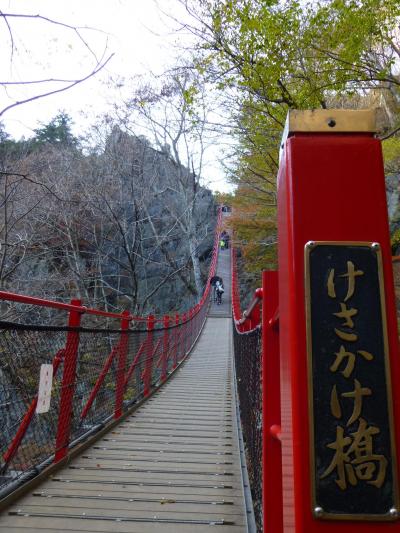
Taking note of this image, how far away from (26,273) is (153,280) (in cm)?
917

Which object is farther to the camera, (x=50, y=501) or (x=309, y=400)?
(x=50, y=501)

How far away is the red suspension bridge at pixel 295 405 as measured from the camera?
0.74m

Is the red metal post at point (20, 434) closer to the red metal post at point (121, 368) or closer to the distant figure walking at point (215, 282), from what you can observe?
the red metal post at point (121, 368)

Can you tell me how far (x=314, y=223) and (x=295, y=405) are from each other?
1.06 ft

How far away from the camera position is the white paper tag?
2.80 metres

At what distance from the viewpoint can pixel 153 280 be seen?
21516mm

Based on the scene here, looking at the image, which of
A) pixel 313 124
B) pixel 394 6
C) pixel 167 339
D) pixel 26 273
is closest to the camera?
pixel 313 124

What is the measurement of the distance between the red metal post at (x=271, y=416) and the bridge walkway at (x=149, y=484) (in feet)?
4.06

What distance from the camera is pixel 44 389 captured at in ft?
9.36

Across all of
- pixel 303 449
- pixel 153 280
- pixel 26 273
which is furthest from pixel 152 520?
pixel 153 280

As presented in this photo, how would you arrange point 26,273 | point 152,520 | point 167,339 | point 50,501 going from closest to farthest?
point 152,520 < point 50,501 < point 167,339 < point 26,273

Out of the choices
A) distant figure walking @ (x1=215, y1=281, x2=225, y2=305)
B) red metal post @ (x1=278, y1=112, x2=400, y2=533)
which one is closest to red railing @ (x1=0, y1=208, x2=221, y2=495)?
red metal post @ (x1=278, y1=112, x2=400, y2=533)

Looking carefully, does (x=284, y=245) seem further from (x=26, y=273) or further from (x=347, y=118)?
(x=26, y=273)

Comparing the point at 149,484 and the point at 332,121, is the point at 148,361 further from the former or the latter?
the point at 332,121
